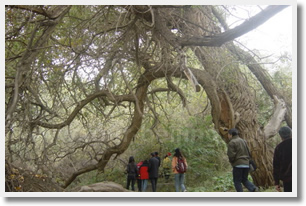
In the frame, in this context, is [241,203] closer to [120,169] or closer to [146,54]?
[146,54]

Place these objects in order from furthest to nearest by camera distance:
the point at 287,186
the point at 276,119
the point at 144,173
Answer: the point at 144,173
the point at 276,119
the point at 287,186

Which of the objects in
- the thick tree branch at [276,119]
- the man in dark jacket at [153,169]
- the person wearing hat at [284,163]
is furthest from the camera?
the man in dark jacket at [153,169]

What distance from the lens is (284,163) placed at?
4230 millimetres

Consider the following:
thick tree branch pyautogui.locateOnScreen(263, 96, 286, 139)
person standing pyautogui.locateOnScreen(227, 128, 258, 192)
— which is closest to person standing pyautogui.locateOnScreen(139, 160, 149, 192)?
thick tree branch pyautogui.locateOnScreen(263, 96, 286, 139)

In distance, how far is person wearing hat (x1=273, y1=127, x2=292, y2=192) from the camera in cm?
419

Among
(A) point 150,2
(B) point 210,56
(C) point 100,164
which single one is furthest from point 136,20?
(C) point 100,164

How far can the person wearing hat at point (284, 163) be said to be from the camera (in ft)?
13.8

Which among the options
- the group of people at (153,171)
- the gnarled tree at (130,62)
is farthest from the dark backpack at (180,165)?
the gnarled tree at (130,62)

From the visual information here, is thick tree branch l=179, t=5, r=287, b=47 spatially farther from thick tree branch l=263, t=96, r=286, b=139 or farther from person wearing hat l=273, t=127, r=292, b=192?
thick tree branch l=263, t=96, r=286, b=139

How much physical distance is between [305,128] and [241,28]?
147 cm

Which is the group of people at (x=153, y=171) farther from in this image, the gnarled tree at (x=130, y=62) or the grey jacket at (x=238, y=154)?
the grey jacket at (x=238, y=154)

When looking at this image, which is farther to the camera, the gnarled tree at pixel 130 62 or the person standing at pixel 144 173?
the person standing at pixel 144 173


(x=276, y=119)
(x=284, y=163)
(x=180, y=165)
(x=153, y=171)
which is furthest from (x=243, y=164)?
(x=153, y=171)

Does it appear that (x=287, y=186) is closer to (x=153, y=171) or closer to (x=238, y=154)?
(x=238, y=154)
